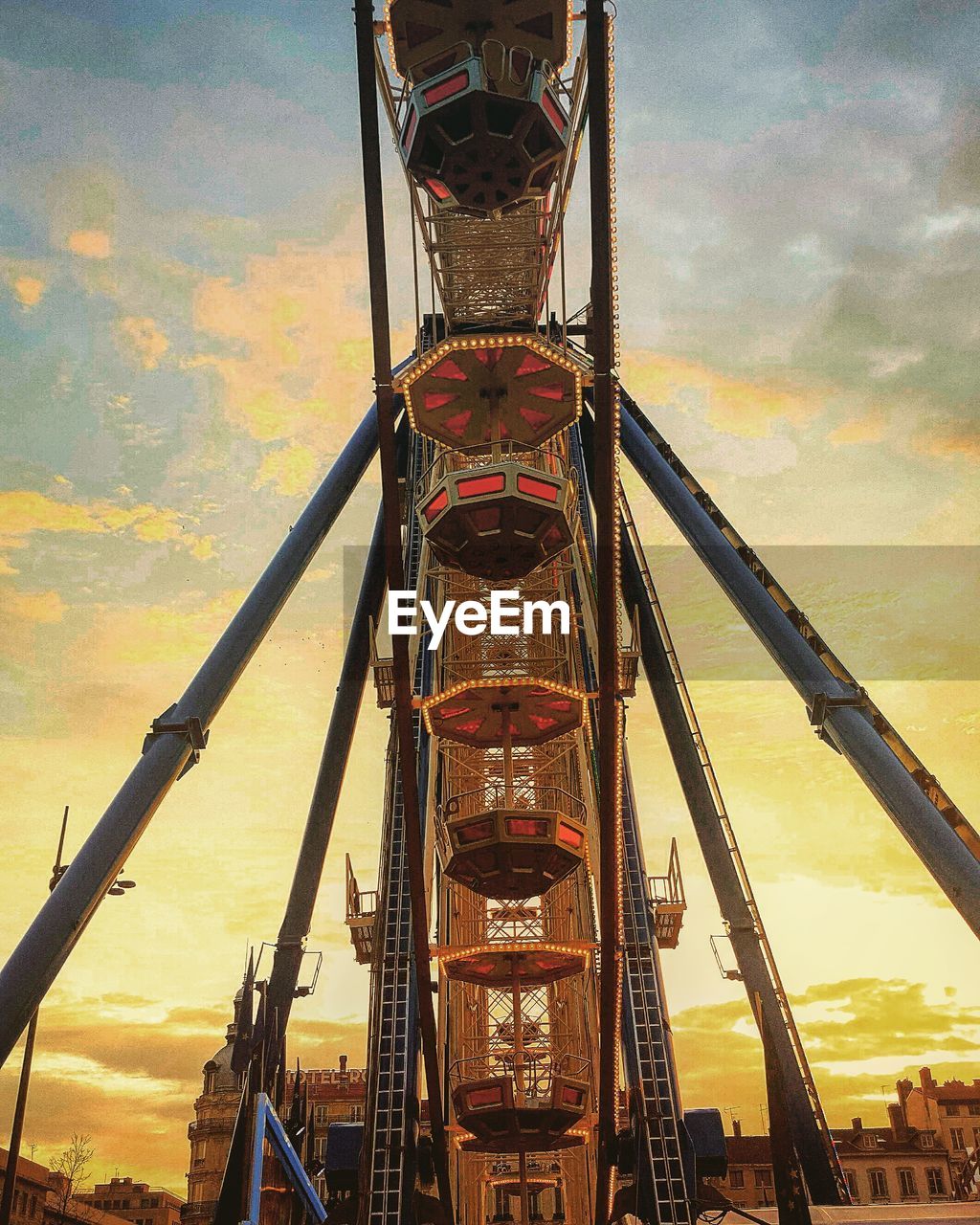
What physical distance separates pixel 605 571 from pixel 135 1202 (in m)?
82.3

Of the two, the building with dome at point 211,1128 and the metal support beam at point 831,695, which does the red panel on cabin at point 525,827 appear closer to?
the metal support beam at point 831,695

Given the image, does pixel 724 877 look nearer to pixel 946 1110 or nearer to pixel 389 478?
pixel 389 478

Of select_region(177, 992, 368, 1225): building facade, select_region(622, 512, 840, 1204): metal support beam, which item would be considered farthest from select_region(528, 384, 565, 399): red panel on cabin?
select_region(177, 992, 368, 1225): building facade

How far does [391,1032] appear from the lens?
59.0 feet

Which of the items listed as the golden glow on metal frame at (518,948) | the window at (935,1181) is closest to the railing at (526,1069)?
the golden glow on metal frame at (518,948)

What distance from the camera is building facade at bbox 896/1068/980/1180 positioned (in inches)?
2709

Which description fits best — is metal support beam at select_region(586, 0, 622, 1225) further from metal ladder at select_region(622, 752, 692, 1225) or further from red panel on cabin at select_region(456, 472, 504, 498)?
red panel on cabin at select_region(456, 472, 504, 498)

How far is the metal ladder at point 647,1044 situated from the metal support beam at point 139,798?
5020 mm

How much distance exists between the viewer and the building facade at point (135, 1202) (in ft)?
249

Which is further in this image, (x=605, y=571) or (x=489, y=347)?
(x=489, y=347)

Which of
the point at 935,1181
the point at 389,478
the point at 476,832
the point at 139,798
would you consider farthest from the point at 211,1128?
the point at 389,478

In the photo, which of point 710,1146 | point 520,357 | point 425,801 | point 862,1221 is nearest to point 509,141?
point 520,357

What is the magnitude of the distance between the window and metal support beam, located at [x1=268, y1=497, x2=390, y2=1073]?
57.9 m

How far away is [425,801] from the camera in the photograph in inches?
737
